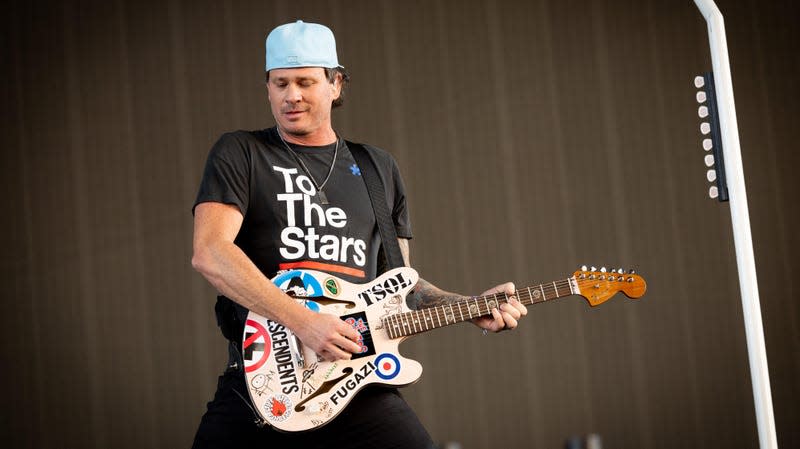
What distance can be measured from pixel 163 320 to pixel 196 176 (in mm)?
699

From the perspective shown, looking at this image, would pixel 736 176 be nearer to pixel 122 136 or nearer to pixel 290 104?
pixel 290 104

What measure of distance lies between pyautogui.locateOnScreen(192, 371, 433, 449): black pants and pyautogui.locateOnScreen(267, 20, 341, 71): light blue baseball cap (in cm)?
92

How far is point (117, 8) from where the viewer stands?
13.3 ft

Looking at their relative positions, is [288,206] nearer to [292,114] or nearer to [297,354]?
[292,114]

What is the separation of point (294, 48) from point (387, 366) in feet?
3.20

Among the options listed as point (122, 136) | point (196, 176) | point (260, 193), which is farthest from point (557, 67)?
point (260, 193)

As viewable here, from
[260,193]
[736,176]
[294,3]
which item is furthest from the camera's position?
[294,3]

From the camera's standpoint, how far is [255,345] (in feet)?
7.27

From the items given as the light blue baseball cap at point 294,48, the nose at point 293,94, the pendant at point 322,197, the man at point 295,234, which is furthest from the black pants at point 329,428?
the light blue baseball cap at point 294,48

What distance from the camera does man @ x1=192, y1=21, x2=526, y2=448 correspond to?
2195 millimetres

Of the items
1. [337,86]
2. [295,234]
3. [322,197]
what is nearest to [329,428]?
[295,234]

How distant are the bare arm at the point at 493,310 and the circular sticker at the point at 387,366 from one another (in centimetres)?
20

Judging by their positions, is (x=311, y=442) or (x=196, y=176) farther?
(x=196, y=176)

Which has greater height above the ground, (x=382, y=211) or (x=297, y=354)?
(x=382, y=211)
